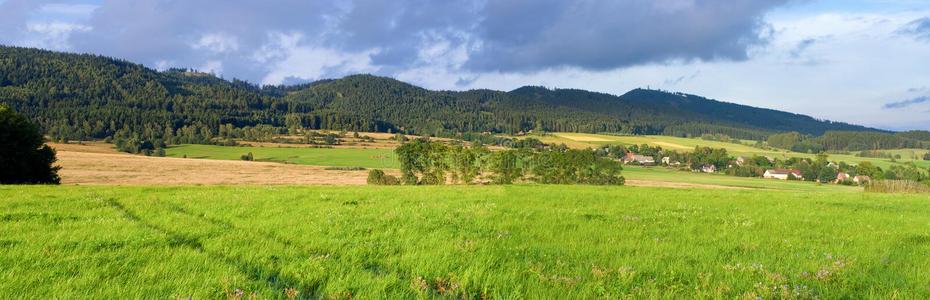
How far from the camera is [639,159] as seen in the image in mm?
192000

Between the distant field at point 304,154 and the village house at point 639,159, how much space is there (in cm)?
9248

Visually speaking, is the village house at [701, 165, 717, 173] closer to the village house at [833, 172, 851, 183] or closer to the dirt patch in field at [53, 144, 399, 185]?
the village house at [833, 172, 851, 183]

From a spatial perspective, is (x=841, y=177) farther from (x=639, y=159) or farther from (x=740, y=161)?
(x=639, y=159)

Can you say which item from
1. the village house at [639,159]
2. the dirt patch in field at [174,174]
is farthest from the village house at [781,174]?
the dirt patch in field at [174,174]

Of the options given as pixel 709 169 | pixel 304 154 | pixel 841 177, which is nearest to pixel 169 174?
pixel 304 154

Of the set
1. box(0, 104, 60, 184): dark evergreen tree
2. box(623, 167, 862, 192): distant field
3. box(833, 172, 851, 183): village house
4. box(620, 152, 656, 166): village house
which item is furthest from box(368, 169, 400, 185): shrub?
box(833, 172, 851, 183): village house

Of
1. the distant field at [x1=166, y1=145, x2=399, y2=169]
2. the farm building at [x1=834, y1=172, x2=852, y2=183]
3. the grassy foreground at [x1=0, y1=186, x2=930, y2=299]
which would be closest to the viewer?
the grassy foreground at [x1=0, y1=186, x2=930, y2=299]

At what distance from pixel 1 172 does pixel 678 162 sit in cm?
18962

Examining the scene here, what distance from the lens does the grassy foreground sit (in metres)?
6.25

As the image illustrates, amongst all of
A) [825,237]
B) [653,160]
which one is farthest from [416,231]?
[653,160]

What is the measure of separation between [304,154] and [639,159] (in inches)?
4909

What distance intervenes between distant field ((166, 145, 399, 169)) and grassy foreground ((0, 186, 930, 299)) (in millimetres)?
125088

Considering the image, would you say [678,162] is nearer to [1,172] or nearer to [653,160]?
[653,160]

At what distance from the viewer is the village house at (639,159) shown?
188m
